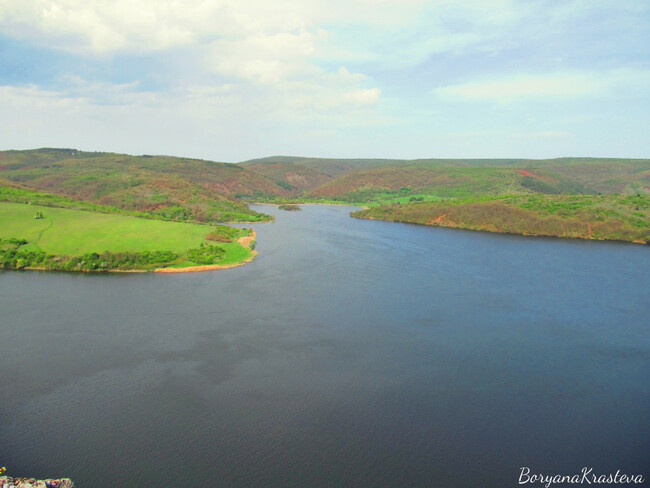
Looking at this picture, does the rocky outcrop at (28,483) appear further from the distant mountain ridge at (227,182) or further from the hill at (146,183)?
the distant mountain ridge at (227,182)

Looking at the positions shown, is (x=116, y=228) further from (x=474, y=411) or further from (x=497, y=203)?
(x=497, y=203)

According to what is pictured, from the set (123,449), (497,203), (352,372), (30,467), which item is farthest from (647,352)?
(497,203)

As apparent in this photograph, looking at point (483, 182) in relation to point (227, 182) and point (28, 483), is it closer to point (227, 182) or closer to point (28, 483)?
point (227, 182)

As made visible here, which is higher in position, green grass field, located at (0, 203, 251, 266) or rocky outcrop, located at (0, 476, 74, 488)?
green grass field, located at (0, 203, 251, 266)

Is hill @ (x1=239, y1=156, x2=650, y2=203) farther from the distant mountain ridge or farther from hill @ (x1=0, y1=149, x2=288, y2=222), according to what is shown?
hill @ (x1=0, y1=149, x2=288, y2=222)

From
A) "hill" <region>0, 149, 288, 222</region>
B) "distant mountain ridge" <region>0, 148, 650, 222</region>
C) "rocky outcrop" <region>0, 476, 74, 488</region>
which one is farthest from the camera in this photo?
"distant mountain ridge" <region>0, 148, 650, 222</region>

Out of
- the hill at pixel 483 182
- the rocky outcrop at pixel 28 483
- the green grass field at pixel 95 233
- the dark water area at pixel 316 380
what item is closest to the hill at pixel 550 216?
the dark water area at pixel 316 380

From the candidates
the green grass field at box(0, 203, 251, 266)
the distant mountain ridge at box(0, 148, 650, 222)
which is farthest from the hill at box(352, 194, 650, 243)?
the green grass field at box(0, 203, 251, 266)
